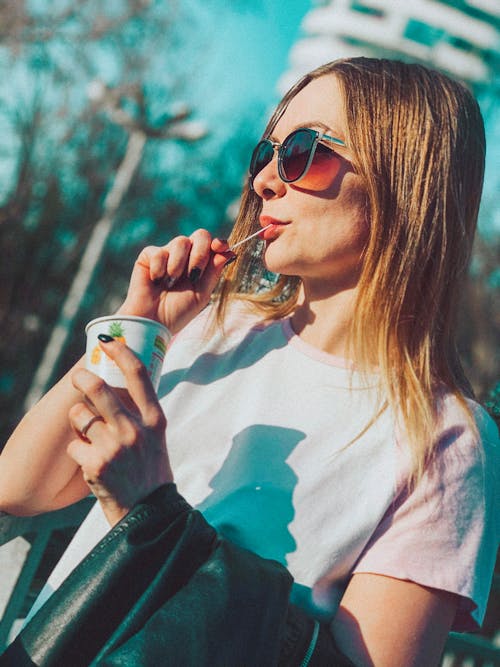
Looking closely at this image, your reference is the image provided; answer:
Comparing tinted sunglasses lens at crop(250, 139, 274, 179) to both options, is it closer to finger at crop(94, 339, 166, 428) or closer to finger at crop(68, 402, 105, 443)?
finger at crop(94, 339, 166, 428)

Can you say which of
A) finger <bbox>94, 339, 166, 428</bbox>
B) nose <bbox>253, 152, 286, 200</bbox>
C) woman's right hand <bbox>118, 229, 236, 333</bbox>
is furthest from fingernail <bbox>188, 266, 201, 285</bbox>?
finger <bbox>94, 339, 166, 428</bbox>

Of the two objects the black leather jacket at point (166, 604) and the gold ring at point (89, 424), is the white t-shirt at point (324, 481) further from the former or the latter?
the gold ring at point (89, 424)

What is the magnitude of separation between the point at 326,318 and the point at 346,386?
216 millimetres

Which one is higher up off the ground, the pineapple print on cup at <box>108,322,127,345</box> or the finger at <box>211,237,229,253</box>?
the finger at <box>211,237,229,253</box>

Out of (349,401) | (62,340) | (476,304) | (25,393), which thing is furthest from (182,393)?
(25,393)

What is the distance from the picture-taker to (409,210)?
1751 mm

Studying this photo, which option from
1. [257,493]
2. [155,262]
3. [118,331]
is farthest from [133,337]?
[257,493]

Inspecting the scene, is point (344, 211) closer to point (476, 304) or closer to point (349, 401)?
point (349, 401)

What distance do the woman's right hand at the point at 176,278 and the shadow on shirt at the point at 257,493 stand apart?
367 millimetres

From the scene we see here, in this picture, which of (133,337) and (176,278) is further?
(176,278)

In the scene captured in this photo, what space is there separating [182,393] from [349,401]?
426 millimetres

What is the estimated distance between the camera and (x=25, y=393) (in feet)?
45.9

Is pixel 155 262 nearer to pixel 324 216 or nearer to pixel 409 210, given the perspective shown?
pixel 324 216

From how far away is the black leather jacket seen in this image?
110 cm
